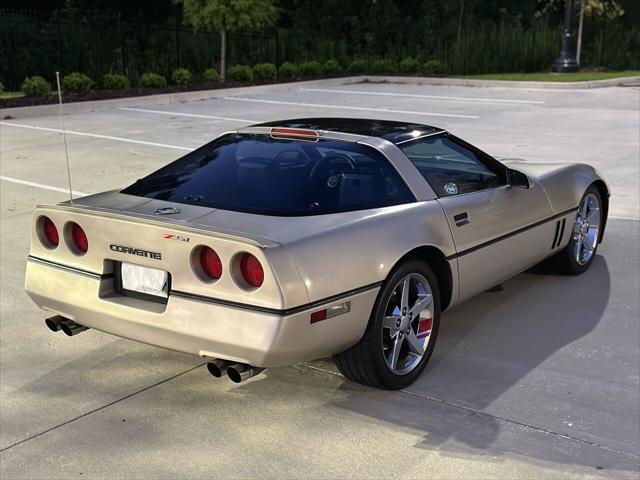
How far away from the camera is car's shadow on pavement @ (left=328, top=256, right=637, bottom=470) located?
3.79 metres

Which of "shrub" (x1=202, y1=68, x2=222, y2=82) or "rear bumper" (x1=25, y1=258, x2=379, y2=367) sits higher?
"shrub" (x1=202, y1=68, x2=222, y2=82)

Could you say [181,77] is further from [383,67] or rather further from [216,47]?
[383,67]

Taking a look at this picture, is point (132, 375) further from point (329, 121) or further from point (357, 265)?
point (329, 121)

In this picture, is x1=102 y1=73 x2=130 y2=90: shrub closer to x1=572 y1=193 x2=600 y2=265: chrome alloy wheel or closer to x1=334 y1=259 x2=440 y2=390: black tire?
x1=572 y1=193 x2=600 y2=265: chrome alloy wheel

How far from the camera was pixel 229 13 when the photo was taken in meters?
24.1

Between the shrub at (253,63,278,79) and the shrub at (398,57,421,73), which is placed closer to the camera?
the shrub at (253,63,278,79)

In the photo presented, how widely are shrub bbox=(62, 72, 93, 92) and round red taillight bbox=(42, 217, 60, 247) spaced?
17.6m

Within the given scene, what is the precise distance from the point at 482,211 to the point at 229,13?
67.2 feet

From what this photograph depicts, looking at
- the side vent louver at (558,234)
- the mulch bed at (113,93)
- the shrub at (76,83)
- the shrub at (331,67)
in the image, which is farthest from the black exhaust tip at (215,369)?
the shrub at (331,67)

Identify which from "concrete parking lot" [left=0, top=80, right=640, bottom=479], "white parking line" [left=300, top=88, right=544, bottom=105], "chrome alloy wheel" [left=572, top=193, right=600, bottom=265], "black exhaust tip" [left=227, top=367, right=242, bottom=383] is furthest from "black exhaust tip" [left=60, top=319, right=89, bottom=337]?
"white parking line" [left=300, top=88, right=544, bottom=105]

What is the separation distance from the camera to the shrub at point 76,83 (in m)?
21.0

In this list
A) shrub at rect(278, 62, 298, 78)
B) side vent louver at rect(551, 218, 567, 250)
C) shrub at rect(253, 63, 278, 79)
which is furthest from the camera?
shrub at rect(278, 62, 298, 78)

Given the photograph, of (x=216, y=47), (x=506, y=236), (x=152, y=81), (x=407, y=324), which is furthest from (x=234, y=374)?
(x=216, y=47)

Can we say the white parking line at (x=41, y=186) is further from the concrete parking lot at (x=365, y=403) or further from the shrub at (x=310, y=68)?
the shrub at (x=310, y=68)
